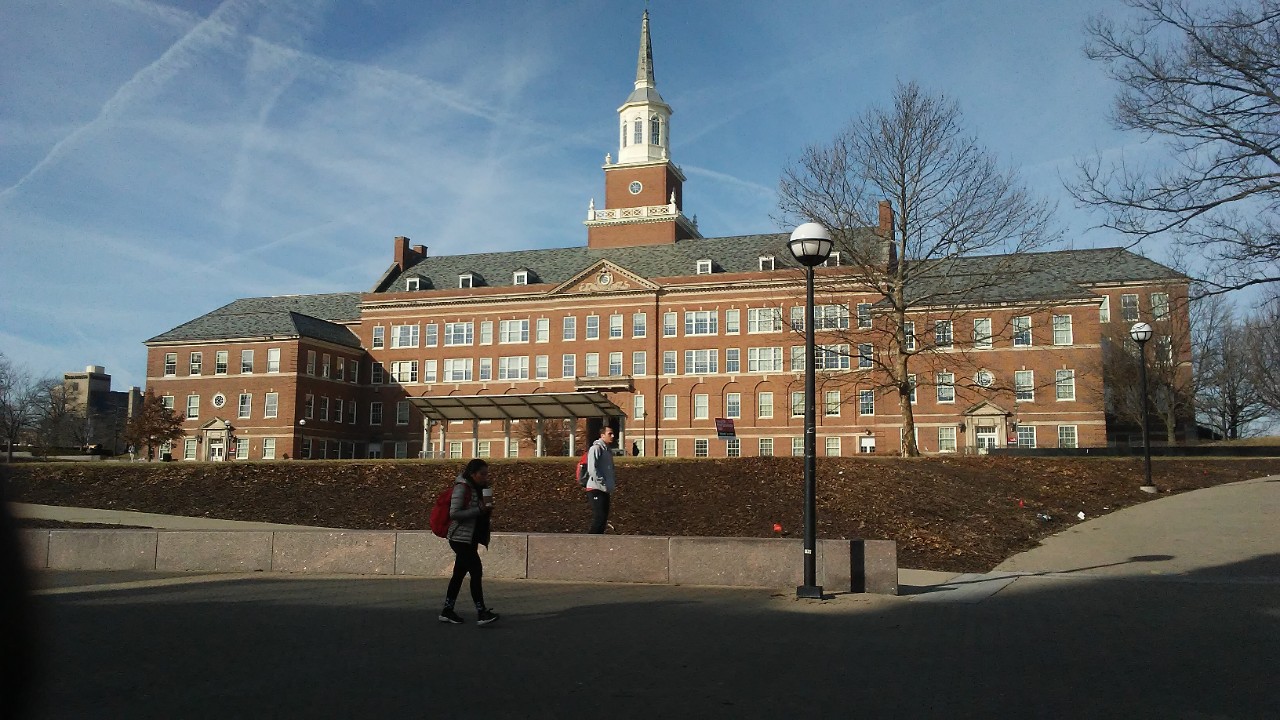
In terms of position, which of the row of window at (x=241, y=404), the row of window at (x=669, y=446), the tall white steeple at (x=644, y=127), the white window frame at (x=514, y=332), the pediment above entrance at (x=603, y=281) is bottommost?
the row of window at (x=669, y=446)

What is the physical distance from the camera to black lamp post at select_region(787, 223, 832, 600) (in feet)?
39.9

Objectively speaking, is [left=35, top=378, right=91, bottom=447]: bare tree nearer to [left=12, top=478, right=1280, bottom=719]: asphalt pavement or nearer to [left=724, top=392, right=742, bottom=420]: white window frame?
[left=724, top=392, right=742, bottom=420]: white window frame

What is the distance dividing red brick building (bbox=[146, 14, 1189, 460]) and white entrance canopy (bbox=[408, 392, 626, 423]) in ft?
71.8

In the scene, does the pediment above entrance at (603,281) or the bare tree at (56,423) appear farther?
the bare tree at (56,423)

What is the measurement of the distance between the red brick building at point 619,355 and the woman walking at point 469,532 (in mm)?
50843

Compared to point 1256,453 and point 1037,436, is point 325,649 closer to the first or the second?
point 1256,453

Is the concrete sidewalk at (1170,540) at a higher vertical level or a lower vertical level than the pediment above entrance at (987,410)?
lower

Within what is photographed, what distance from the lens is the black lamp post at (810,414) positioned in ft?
39.9

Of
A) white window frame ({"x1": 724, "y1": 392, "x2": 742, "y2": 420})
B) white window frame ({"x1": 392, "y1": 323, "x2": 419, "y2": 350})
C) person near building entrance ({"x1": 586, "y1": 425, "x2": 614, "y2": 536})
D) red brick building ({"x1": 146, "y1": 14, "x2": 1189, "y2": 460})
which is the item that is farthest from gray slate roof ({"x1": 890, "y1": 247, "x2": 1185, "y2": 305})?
white window frame ({"x1": 392, "y1": 323, "x2": 419, "y2": 350})

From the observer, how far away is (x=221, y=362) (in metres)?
75.5

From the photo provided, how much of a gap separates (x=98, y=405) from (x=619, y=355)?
319ft

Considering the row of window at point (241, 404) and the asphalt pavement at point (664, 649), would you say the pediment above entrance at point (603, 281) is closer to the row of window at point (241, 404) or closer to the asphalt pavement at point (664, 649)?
the row of window at point (241, 404)

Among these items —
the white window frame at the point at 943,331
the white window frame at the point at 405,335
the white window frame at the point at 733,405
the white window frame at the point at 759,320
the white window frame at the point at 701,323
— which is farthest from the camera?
the white window frame at the point at 405,335

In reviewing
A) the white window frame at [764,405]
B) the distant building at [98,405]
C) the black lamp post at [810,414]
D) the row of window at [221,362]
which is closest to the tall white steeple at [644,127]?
the white window frame at [764,405]
